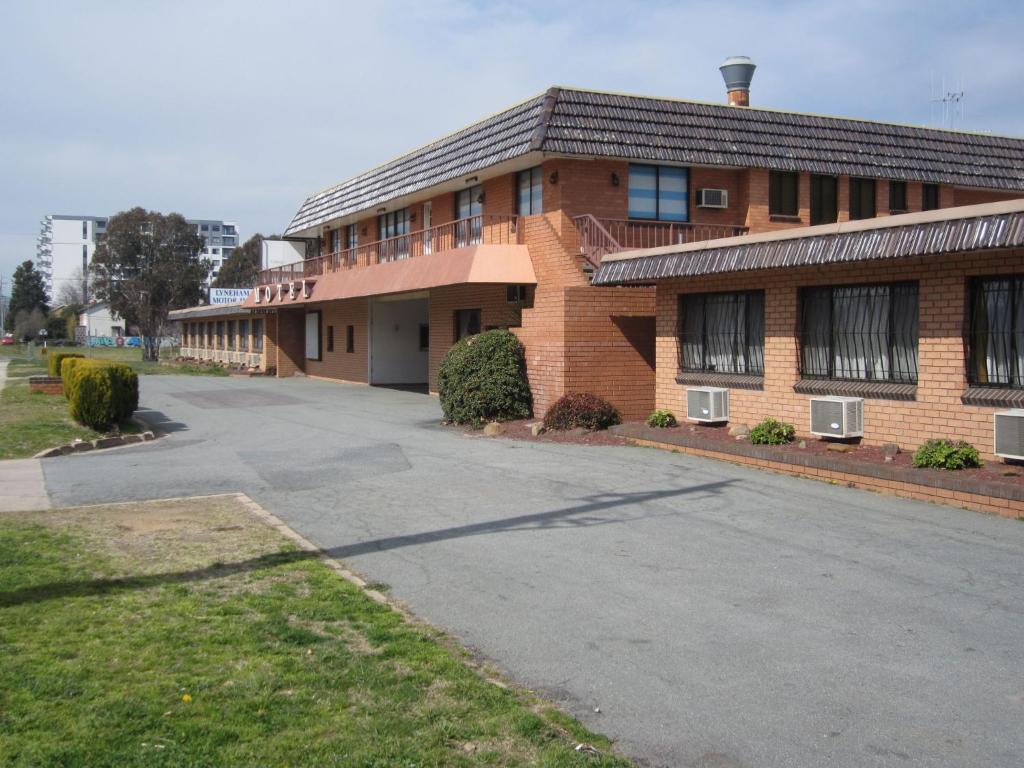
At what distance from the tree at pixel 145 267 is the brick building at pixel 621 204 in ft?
150

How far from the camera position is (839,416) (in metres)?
13.4

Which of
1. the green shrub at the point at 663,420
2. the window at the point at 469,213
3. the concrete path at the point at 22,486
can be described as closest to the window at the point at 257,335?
the window at the point at 469,213

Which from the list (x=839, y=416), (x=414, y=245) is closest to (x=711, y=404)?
(x=839, y=416)

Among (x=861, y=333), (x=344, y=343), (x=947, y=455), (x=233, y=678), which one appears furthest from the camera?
(x=344, y=343)

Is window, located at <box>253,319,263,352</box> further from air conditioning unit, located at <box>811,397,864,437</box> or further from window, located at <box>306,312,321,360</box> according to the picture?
air conditioning unit, located at <box>811,397,864,437</box>

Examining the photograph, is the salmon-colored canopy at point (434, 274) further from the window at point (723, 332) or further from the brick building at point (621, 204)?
the window at point (723, 332)

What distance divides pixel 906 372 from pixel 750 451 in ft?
7.88

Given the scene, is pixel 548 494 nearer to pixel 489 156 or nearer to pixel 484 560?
pixel 484 560

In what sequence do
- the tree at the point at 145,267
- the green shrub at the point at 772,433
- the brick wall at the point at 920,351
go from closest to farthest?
the brick wall at the point at 920,351 → the green shrub at the point at 772,433 → the tree at the point at 145,267

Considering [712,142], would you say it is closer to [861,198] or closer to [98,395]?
[861,198]

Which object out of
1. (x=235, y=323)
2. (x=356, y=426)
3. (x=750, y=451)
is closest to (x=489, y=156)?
(x=356, y=426)

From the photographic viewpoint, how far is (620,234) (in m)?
21.8

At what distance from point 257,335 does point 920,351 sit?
3811 cm

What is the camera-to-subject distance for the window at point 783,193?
77.4 feet
